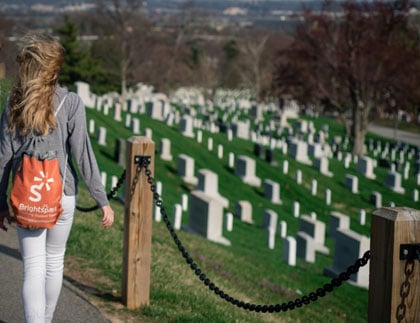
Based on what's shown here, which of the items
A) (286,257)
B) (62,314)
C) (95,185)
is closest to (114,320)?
(62,314)

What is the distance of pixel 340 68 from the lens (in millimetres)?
36625

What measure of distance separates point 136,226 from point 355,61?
31.4 m

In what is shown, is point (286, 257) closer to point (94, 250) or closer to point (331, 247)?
point (331, 247)

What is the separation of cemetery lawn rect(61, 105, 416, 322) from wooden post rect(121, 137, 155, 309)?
19 cm

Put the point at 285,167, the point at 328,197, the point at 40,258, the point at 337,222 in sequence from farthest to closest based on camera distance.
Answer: the point at 285,167 → the point at 328,197 → the point at 337,222 → the point at 40,258

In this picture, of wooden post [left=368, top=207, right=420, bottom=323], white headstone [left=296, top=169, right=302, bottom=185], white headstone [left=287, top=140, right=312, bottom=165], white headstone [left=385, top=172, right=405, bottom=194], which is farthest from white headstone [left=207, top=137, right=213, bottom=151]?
wooden post [left=368, top=207, right=420, bottom=323]

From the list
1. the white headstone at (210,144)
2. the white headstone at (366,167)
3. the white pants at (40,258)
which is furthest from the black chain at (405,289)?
the white headstone at (366,167)

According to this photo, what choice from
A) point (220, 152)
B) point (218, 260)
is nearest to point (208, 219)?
point (218, 260)

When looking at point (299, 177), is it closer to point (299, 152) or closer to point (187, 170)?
point (299, 152)

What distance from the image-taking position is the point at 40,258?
4312 mm

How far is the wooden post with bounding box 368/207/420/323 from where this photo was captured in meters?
3.56

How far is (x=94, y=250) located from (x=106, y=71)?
140ft

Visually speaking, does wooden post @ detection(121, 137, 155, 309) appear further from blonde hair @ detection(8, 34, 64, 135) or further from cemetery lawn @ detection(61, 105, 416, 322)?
blonde hair @ detection(8, 34, 64, 135)

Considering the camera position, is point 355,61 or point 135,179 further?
point 355,61
